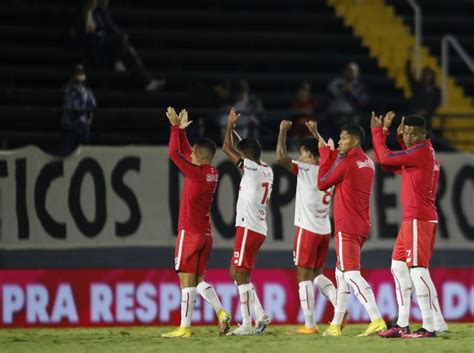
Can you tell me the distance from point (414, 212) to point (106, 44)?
832 cm

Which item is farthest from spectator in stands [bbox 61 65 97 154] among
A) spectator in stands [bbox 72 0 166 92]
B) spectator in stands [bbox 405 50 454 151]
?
spectator in stands [bbox 405 50 454 151]

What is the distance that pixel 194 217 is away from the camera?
1385cm

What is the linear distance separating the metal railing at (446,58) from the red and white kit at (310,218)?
828 centimetres

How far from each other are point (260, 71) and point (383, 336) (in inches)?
381

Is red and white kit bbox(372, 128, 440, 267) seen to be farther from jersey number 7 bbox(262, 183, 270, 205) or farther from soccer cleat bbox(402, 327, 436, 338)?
jersey number 7 bbox(262, 183, 270, 205)

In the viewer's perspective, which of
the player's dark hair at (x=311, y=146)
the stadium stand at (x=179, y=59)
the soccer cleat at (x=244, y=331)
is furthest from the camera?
the stadium stand at (x=179, y=59)

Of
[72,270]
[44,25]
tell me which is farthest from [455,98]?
[72,270]

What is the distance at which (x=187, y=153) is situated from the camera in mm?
14109

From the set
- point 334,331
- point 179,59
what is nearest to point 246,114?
point 179,59

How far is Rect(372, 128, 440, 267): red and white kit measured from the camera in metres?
12.9

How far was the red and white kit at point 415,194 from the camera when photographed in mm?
12938

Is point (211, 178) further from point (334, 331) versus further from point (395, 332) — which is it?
point (395, 332)

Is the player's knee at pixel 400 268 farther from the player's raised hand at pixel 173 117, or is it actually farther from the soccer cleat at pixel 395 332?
the player's raised hand at pixel 173 117

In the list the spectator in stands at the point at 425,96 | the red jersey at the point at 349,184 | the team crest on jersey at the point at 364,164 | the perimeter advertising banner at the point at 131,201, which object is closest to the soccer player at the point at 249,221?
the red jersey at the point at 349,184
